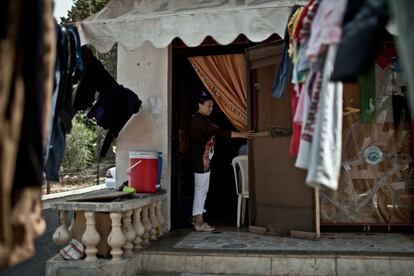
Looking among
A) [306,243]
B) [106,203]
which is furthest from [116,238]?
[306,243]

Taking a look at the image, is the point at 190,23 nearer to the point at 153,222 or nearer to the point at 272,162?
the point at 272,162

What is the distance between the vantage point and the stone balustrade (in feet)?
15.7

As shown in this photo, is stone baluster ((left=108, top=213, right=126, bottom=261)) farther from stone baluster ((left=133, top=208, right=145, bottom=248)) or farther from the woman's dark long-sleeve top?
the woman's dark long-sleeve top

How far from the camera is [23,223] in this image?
1958mm

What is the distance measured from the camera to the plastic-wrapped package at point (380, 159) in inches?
232

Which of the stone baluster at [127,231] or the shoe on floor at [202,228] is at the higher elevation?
the stone baluster at [127,231]

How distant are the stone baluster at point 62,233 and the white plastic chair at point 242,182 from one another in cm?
256

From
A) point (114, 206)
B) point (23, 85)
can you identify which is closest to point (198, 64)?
point (114, 206)

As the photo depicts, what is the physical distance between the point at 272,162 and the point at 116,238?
87.9 inches

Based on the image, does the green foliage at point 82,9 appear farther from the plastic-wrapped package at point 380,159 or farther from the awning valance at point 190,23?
the plastic-wrapped package at point 380,159

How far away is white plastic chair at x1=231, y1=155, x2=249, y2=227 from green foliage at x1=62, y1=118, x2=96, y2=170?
50.1 ft

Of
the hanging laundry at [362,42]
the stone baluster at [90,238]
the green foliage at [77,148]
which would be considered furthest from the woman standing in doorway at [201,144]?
the green foliage at [77,148]

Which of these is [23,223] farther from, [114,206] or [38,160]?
[114,206]

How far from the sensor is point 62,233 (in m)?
5.04
